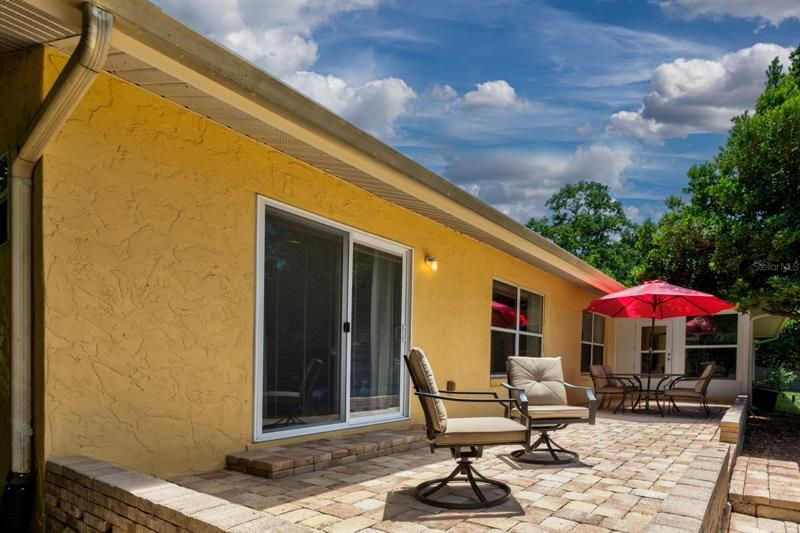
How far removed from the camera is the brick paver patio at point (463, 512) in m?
3.39

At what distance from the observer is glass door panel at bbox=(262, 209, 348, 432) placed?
4789mm

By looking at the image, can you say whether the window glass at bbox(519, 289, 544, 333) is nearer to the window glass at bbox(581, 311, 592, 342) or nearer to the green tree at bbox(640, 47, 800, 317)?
the window glass at bbox(581, 311, 592, 342)

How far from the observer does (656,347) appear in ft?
44.6

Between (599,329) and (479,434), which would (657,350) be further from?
(479,434)

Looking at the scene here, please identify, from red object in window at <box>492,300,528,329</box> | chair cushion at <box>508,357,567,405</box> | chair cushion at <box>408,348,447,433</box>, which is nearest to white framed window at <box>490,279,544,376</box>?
red object in window at <box>492,300,528,329</box>

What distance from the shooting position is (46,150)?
3.19m

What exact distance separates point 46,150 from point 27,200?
308 millimetres

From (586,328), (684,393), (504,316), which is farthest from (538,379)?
(586,328)

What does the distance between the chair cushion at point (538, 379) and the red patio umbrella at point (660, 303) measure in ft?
13.9

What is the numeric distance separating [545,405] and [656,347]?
30.2ft

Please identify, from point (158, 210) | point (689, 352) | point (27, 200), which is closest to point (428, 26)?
point (158, 210)

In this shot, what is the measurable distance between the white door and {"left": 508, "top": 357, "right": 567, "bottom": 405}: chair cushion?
784cm

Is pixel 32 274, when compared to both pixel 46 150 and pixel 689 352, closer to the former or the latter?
pixel 46 150

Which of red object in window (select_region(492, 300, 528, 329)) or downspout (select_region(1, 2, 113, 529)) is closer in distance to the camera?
downspout (select_region(1, 2, 113, 529))
